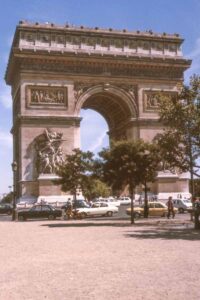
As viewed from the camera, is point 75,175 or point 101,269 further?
point 75,175

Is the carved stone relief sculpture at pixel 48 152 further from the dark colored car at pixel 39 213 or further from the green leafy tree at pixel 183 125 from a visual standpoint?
the green leafy tree at pixel 183 125

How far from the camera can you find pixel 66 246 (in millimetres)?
14797

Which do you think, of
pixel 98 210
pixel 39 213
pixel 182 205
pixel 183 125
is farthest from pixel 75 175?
pixel 183 125

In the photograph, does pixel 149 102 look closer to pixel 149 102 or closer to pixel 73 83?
pixel 149 102

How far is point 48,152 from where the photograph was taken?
44.2m

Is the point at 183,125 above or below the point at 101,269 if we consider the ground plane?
above

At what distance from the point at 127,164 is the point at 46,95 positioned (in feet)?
69.9

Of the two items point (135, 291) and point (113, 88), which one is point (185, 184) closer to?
point (113, 88)

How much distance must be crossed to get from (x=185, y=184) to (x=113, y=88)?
1134 centimetres

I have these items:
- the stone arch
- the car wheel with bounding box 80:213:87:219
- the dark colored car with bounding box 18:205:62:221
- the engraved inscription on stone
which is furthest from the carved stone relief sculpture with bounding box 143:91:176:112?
the dark colored car with bounding box 18:205:62:221

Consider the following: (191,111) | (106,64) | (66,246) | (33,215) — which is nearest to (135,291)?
(66,246)

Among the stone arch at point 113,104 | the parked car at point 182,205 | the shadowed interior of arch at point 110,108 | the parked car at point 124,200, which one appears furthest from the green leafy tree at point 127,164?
the shadowed interior of arch at point 110,108

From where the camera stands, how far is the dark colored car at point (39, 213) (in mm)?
32375

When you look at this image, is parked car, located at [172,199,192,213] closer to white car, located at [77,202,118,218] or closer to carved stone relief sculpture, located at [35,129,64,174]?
white car, located at [77,202,118,218]
